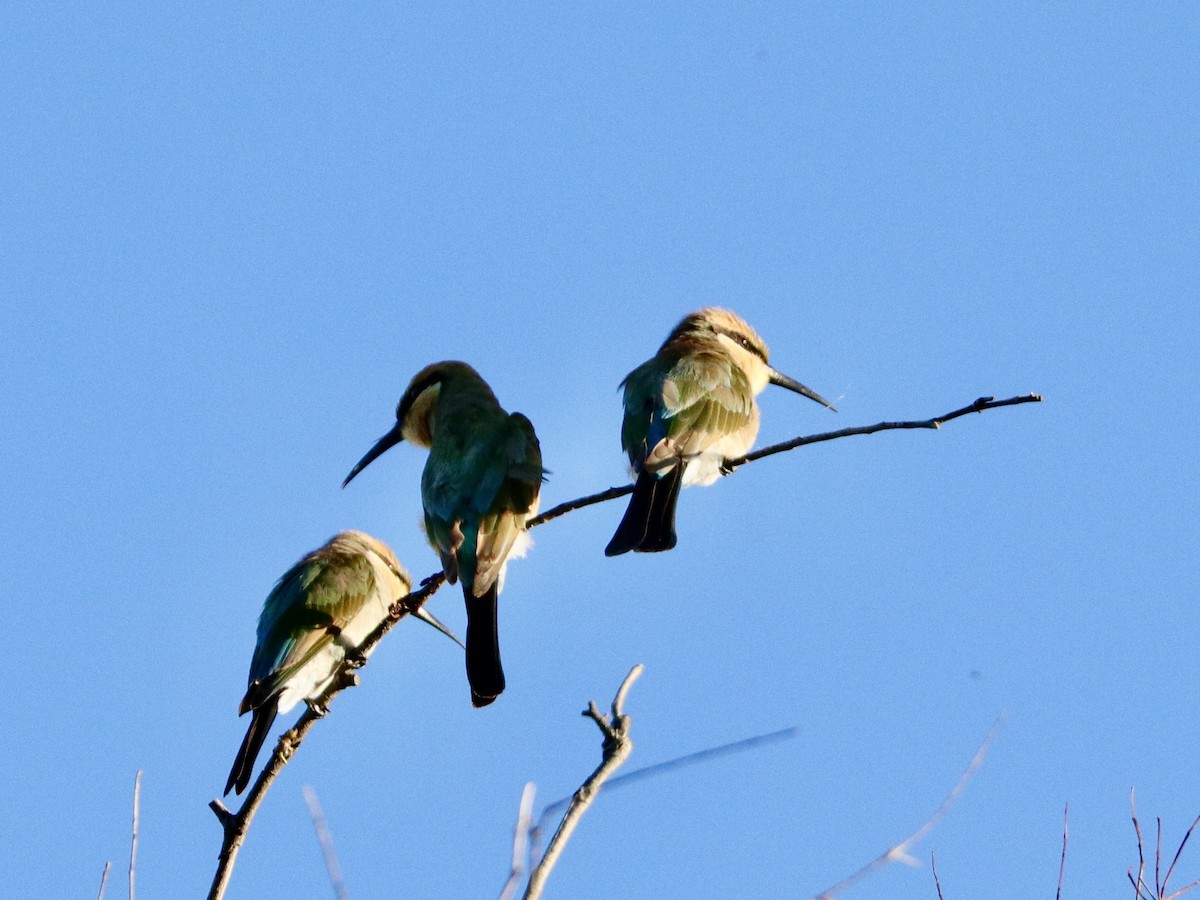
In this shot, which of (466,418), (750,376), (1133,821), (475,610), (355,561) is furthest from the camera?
(750,376)

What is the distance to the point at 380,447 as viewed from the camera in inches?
209

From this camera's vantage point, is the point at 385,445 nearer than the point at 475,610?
No

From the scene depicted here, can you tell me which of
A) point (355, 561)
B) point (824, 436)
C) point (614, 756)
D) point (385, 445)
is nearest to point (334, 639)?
point (355, 561)

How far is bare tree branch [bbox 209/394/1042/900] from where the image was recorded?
97.3 inches

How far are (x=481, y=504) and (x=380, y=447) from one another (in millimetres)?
1612

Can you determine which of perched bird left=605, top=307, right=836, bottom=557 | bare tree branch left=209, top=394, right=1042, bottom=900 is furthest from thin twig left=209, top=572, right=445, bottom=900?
perched bird left=605, top=307, right=836, bottom=557

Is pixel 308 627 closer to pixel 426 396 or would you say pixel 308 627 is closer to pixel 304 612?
pixel 304 612

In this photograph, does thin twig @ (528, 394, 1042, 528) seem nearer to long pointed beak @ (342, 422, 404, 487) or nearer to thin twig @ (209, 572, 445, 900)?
thin twig @ (209, 572, 445, 900)

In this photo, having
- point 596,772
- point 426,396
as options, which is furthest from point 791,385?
point 596,772

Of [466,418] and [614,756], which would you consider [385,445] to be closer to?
[466,418]

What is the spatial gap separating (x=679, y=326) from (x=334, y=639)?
1.61 m

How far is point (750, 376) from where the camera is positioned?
4969 mm

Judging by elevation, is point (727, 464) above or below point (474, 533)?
above

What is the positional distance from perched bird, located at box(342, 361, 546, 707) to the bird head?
30 cm
